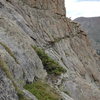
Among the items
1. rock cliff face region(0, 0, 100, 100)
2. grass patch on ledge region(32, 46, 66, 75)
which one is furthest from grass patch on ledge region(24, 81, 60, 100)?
grass patch on ledge region(32, 46, 66, 75)

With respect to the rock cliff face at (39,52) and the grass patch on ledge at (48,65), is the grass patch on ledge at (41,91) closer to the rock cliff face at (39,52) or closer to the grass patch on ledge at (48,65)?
the rock cliff face at (39,52)

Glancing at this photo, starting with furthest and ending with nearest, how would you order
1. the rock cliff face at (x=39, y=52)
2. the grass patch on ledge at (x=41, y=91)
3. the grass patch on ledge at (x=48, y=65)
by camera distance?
the grass patch on ledge at (x=48, y=65) → the grass patch on ledge at (x=41, y=91) → the rock cliff face at (x=39, y=52)

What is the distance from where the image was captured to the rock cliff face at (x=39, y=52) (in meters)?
15.6

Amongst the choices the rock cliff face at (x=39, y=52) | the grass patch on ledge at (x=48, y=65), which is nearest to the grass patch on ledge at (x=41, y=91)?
the rock cliff face at (x=39, y=52)

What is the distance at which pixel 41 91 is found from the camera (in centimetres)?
1711

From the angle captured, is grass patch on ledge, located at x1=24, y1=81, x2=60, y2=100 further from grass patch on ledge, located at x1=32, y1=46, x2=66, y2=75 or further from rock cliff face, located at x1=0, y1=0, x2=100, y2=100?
grass patch on ledge, located at x1=32, y1=46, x2=66, y2=75

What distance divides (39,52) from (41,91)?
748 cm

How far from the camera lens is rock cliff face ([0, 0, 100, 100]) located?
15602 millimetres

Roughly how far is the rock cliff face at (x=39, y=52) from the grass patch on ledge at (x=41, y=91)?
0.17 meters

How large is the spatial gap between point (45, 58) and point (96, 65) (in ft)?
138

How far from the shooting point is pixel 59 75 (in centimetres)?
2384

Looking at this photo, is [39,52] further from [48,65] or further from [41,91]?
[41,91]

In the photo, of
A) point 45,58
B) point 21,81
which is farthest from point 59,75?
point 21,81

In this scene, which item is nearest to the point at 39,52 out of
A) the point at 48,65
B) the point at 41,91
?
the point at 48,65
